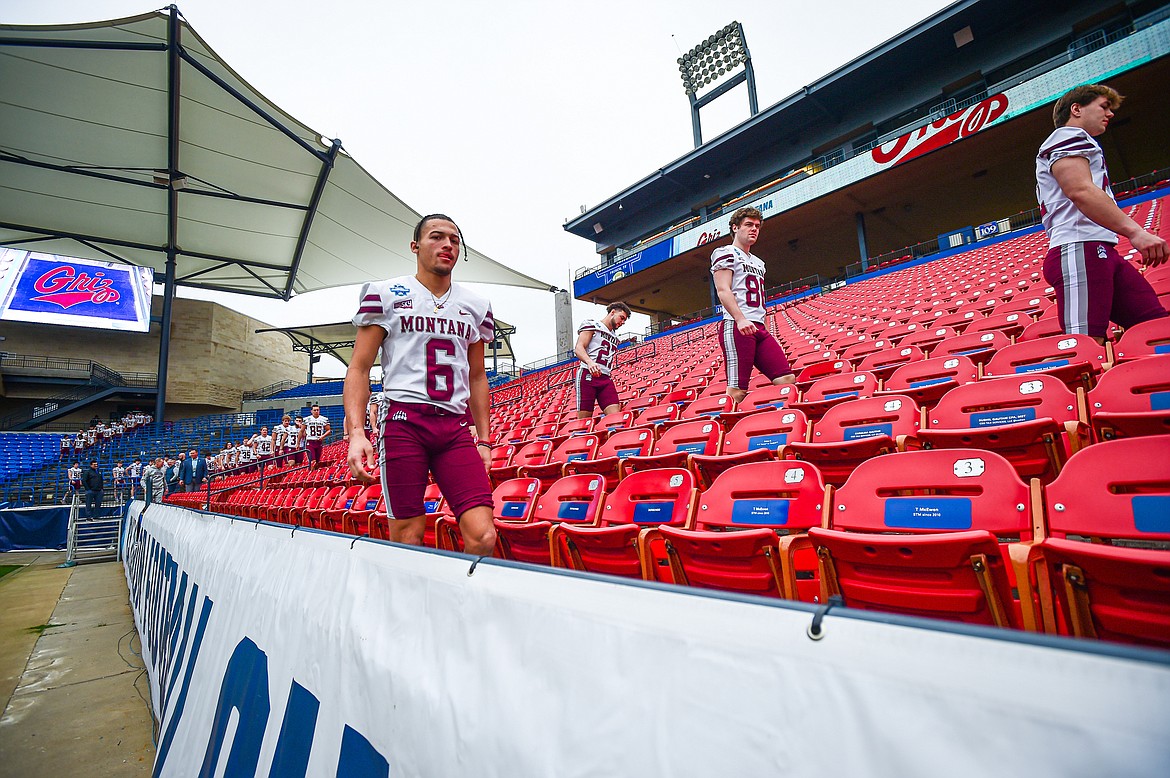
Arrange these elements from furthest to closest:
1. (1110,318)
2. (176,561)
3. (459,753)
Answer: (176,561) → (1110,318) → (459,753)

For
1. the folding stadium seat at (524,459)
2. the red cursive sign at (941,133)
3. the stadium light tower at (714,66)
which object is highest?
the stadium light tower at (714,66)

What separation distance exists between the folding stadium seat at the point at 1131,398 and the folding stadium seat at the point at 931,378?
814 mm

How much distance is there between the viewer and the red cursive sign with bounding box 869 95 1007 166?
620 inches

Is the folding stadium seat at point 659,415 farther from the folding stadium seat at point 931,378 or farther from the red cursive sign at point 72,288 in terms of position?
the red cursive sign at point 72,288

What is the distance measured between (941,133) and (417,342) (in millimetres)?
20358

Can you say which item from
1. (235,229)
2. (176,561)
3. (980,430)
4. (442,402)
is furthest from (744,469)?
(235,229)

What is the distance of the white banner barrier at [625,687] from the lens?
0.48 metres

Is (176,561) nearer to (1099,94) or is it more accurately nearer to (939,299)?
(1099,94)

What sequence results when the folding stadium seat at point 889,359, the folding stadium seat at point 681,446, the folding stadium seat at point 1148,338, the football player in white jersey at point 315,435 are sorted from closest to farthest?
the folding stadium seat at point 1148,338, the folding stadium seat at point 681,446, the folding stadium seat at point 889,359, the football player in white jersey at point 315,435

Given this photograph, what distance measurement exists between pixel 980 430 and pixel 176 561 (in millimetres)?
4468

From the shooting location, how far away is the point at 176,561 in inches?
130

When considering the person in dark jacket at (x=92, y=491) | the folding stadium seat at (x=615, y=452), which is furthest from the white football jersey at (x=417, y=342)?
the person in dark jacket at (x=92, y=491)

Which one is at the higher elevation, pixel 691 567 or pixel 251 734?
pixel 691 567

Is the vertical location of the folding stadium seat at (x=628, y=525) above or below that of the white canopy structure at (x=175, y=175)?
below
